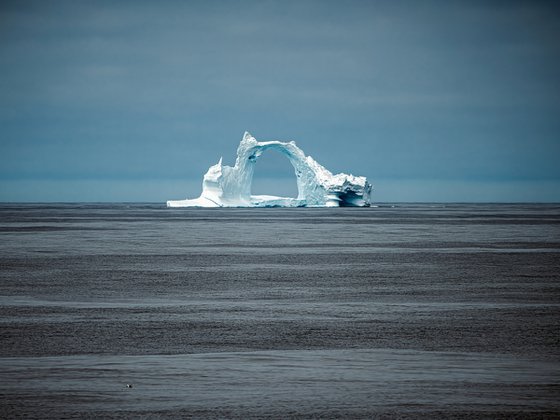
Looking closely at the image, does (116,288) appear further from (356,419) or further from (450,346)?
(356,419)

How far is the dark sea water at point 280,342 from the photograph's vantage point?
616 cm

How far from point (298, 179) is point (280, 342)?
56.4m

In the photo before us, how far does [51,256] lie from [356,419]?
1664 cm

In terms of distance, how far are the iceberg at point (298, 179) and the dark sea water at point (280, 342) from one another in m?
44.5

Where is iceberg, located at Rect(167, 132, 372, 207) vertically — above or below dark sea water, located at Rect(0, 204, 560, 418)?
above

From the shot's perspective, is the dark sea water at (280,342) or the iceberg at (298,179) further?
the iceberg at (298,179)

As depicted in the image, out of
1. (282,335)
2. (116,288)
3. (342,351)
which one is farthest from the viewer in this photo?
(116,288)

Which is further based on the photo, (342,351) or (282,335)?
(282,335)

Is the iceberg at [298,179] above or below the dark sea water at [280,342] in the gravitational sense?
above

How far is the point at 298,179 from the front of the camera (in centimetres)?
6481

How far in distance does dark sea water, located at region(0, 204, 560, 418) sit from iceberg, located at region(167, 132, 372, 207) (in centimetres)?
4446

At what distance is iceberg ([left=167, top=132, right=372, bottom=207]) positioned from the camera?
62.2 metres

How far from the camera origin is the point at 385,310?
1102cm

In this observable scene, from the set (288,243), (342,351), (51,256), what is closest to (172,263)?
(51,256)
